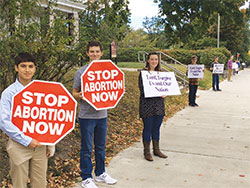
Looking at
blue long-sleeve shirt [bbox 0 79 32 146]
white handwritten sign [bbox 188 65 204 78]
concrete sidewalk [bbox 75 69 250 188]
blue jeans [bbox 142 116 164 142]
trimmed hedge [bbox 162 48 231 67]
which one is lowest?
concrete sidewalk [bbox 75 69 250 188]

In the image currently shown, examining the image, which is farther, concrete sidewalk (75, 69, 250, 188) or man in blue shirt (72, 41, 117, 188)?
concrete sidewalk (75, 69, 250, 188)

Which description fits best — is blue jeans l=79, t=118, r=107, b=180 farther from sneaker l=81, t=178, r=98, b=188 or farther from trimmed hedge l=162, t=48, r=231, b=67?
trimmed hedge l=162, t=48, r=231, b=67

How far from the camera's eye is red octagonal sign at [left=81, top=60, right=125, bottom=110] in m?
3.99

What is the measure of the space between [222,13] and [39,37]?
4.81m

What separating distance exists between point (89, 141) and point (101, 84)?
2.57ft

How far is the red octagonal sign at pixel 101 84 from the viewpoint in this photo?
3.99m

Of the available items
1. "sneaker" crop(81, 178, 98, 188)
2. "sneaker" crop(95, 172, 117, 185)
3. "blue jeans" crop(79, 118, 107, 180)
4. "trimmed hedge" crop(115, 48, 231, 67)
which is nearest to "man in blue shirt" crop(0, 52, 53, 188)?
"blue jeans" crop(79, 118, 107, 180)

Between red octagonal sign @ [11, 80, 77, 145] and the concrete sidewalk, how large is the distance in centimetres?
160

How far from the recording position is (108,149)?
599 centimetres

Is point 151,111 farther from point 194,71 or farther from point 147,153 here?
point 194,71

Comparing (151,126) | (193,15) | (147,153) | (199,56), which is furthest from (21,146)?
(199,56)

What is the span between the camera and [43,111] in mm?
3031

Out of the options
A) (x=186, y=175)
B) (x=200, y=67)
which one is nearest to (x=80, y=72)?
(x=186, y=175)

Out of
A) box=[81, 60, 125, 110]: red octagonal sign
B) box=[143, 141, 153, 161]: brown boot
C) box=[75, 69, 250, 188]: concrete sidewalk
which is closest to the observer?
box=[81, 60, 125, 110]: red octagonal sign
